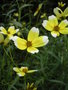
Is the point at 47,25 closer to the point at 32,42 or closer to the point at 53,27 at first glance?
the point at 53,27

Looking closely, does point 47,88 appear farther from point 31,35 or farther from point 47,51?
point 31,35

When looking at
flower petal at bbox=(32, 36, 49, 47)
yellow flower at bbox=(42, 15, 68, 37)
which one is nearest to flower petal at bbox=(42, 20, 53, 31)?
yellow flower at bbox=(42, 15, 68, 37)

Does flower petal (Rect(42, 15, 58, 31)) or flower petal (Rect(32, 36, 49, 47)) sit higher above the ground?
flower petal (Rect(42, 15, 58, 31))

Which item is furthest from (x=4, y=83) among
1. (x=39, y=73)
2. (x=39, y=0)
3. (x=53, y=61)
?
(x=39, y=0)

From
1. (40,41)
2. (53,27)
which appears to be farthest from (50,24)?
(40,41)

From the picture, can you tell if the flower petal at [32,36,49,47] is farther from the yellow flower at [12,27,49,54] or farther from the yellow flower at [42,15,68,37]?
the yellow flower at [42,15,68,37]

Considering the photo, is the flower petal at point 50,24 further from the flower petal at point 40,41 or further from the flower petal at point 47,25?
the flower petal at point 40,41

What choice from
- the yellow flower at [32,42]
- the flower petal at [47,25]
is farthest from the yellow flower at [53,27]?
the yellow flower at [32,42]

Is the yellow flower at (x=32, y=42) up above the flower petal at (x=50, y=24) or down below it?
below

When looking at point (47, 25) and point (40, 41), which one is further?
point (47, 25)

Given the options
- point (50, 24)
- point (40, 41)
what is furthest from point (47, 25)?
point (40, 41)

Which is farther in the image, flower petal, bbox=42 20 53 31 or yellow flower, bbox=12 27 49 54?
flower petal, bbox=42 20 53 31
